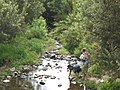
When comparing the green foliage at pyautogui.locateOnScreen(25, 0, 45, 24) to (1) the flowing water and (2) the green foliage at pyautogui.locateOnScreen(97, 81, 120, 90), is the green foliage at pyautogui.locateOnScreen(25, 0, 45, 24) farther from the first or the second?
(2) the green foliage at pyautogui.locateOnScreen(97, 81, 120, 90)

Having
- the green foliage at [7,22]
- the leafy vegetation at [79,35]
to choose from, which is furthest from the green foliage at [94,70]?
the green foliage at [7,22]

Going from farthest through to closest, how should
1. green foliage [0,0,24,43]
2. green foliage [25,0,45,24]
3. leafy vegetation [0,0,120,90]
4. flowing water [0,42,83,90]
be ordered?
green foliage [25,0,45,24], green foliage [0,0,24,43], flowing water [0,42,83,90], leafy vegetation [0,0,120,90]

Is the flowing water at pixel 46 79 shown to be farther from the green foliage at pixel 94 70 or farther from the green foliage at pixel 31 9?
the green foliage at pixel 31 9

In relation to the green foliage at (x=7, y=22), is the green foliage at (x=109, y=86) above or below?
below

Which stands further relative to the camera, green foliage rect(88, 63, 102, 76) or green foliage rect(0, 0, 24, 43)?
green foliage rect(0, 0, 24, 43)

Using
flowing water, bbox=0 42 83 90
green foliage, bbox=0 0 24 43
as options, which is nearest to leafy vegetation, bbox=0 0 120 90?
green foliage, bbox=0 0 24 43

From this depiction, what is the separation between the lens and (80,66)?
26141 mm

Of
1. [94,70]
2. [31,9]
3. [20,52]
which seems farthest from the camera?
[31,9]

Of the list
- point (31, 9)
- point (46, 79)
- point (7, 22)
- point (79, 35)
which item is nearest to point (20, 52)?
point (7, 22)

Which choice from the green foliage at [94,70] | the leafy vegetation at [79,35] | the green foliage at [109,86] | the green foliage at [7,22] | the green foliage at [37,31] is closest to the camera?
the leafy vegetation at [79,35]

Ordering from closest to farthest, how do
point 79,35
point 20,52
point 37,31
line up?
point 20,52
point 79,35
point 37,31

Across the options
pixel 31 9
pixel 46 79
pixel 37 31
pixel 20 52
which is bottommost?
pixel 46 79

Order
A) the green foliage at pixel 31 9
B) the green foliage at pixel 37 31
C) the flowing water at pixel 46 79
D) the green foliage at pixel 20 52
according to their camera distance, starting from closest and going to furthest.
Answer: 1. the flowing water at pixel 46 79
2. the green foliage at pixel 20 52
3. the green foliage at pixel 31 9
4. the green foliage at pixel 37 31

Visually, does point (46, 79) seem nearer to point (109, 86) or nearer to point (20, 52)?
point (20, 52)
